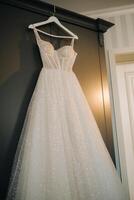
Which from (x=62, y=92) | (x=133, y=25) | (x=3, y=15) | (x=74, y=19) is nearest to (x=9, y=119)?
(x=62, y=92)

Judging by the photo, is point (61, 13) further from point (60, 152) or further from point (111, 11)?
point (60, 152)

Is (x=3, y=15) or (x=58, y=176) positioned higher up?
(x=3, y=15)

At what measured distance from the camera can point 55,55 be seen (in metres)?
1.06

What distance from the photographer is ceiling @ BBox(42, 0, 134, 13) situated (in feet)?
5.04

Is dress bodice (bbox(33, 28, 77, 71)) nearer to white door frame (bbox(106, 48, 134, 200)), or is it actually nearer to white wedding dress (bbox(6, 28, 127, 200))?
white wedding dress (bbox(6, 28, 127, 200))

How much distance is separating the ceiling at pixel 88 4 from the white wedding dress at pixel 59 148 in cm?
63

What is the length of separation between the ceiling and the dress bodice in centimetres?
61

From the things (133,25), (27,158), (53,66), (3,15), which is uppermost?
(133,25)

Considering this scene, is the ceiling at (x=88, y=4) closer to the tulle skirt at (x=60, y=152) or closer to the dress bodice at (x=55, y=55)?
the dress bodice at (x=55, y=55)

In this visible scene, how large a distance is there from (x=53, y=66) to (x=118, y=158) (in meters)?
0.77

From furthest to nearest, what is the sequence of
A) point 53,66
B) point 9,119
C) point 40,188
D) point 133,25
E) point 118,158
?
point 133,25 → point 118,158 → point 53,66 → point 9,119 → point 40,188

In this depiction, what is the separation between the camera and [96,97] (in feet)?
3.92

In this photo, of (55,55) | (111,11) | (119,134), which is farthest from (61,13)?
(119,134)

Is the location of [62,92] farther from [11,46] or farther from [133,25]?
[133,25]
